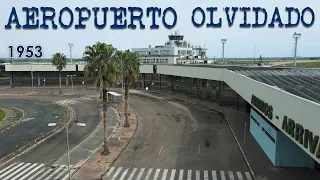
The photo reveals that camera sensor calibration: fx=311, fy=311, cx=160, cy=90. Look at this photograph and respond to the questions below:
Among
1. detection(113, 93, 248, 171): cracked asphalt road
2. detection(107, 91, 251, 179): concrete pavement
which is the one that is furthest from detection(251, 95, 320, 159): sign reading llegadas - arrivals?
detection(113, 93, 248, 171): cracked asphalt road

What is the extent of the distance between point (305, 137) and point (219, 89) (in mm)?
57535

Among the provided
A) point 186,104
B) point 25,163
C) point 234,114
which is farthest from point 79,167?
point 186,104

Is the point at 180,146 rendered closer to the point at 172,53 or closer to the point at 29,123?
the point at 29,123

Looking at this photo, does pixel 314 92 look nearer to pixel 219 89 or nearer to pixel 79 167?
pixel 79 167

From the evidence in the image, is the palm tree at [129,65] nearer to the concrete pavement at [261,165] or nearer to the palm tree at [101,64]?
the palm tree at [101,64]

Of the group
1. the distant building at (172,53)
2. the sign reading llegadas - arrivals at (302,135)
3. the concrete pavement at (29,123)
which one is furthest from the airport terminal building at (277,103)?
the distant building at (172,53)

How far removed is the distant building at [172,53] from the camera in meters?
131

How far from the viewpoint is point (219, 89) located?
7450 cm

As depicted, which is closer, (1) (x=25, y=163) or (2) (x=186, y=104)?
(1) (x=25, y=163)

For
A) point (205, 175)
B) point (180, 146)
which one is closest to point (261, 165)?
point (205, 175)

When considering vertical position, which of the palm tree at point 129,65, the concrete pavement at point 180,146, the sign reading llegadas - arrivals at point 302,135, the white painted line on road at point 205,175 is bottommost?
the white painted line on road at point 205,175

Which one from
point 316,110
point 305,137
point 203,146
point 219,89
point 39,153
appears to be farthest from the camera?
point 219,89

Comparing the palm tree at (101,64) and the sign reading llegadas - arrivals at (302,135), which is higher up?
the palm tree at (101,64)

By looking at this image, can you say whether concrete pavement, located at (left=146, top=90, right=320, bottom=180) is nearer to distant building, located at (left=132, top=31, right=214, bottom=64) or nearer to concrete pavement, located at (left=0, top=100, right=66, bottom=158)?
concrete pavement, located at (left=0, top=100, right=66, bottom=158)
